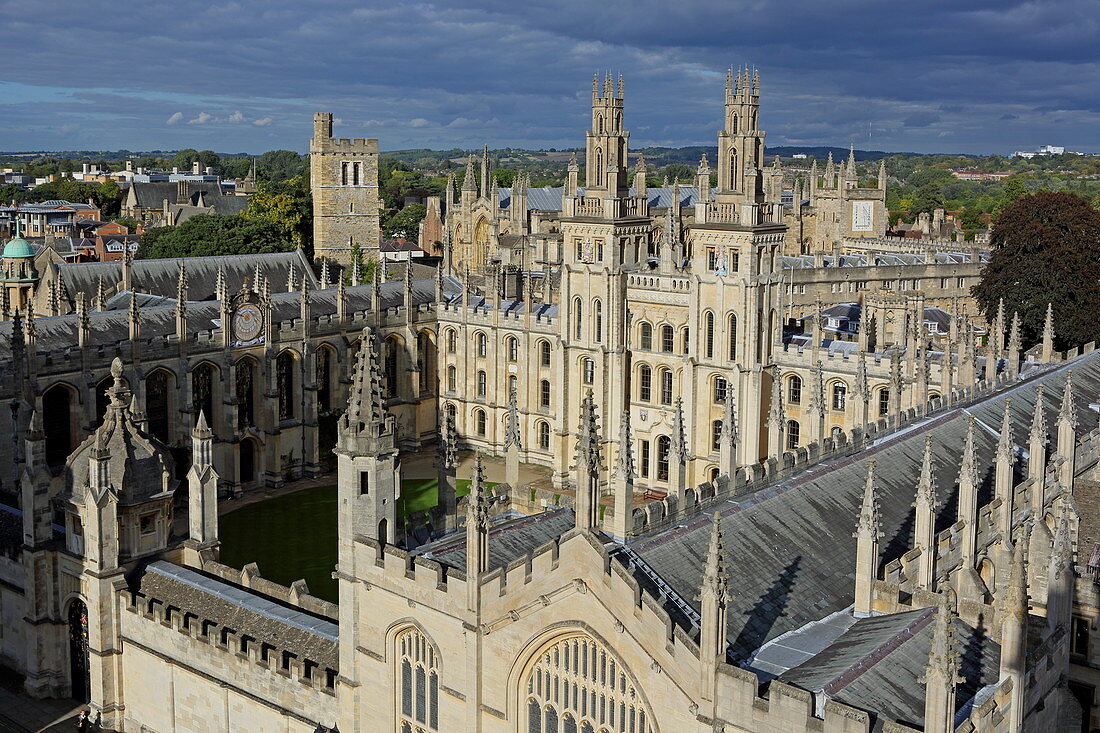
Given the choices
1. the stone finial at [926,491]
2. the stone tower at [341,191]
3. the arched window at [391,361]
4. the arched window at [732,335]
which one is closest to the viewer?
the stone finial at [926,491]

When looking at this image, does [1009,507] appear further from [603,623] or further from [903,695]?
[603,623]

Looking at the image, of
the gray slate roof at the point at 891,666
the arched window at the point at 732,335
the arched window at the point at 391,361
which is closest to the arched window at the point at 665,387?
the arched window at the point at 732,335

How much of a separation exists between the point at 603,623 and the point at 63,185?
16753cm

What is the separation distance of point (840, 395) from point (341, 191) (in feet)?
162

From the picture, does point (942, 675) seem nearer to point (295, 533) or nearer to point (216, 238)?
point (295, 533)

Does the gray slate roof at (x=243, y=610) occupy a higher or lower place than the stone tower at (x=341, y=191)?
lower

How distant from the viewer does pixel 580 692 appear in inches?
768

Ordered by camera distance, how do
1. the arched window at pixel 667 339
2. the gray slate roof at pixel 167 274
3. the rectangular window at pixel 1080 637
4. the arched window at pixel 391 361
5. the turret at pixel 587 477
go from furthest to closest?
1. the gray slate roof at pixel 167 274
2. the arched window at pixel 391 361
3. the arched window at pixel 667 339
4. the rectangular window at pixel 1080 637
5. the turret at pixel 587 477

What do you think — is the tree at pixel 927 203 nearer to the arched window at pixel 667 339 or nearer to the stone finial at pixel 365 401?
the arched window at pixel 667 339

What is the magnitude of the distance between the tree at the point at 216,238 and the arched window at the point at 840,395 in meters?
48.3

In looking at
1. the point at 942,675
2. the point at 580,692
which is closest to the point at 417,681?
the point at 580,692

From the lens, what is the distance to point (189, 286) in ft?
209

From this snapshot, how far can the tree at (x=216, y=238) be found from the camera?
80938mm

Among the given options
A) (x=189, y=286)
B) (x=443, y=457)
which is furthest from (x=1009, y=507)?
(x=189, y=286)
